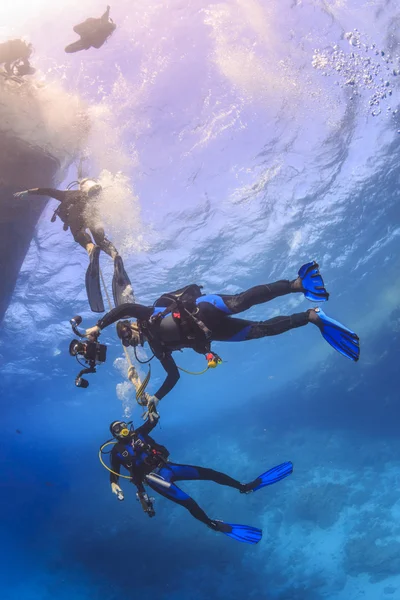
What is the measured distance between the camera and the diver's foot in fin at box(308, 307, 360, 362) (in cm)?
458

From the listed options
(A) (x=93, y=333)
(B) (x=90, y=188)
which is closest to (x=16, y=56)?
(B) (x=90, y=188)

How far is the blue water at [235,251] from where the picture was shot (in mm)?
11180

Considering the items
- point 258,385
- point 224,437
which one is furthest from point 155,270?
point 258,385

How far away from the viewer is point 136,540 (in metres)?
19.2

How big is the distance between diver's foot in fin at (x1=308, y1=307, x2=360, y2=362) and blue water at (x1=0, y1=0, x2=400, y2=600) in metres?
8.90

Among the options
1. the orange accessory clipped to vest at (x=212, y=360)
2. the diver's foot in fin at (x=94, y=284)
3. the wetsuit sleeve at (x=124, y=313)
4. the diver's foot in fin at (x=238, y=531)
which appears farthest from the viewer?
the diver's foot in fin at (x=94, y=284)

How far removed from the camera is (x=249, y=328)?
5.24m

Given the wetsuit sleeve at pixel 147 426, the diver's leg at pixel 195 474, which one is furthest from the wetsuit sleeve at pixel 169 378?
the diver's leg at pixel 195 474

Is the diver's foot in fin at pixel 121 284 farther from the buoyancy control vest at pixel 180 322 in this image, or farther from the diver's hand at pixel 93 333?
the diver's hand at pixel 93 333

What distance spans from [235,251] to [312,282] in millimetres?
15941

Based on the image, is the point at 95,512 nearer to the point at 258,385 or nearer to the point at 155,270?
the point at 155,270

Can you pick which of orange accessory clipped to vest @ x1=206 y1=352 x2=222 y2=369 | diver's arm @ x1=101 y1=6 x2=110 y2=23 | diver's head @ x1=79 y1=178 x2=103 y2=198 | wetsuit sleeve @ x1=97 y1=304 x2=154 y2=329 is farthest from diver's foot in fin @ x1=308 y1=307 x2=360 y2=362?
diver's arm @ x1=101 y1=6 x2=110 y2=23

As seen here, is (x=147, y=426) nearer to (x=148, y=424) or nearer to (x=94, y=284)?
(x=148, y=424)

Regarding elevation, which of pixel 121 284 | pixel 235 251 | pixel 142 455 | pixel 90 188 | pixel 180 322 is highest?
pixel 235 251
